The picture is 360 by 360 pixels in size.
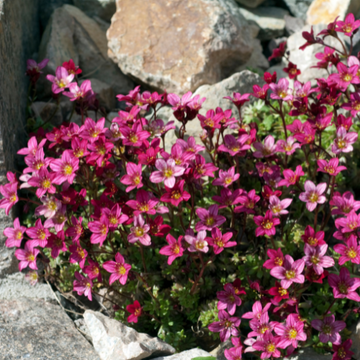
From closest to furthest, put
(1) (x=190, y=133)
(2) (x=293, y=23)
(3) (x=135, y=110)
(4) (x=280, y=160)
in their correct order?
1. (3) (x=135, y=110)
2. (4) (x=280, y=160)
3. (1) (x=190, y=133)
4. (2) (x=293, y=23)

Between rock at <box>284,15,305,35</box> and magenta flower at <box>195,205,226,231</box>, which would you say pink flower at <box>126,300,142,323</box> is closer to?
magenta flower at <box>195,205,226,231</box>

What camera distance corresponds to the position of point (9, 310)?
3240mm

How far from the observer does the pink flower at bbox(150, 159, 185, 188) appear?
2.75 meters

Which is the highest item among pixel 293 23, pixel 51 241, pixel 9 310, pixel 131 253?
pixel 293 23

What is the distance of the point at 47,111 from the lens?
4.41m

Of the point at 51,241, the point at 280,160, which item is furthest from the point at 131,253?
the point at 280,160

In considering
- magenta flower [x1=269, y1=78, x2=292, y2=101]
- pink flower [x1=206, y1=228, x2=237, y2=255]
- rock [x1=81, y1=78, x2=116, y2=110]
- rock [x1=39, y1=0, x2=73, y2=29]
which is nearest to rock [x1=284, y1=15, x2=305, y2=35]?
rock [x1=81, y1=78, x2=116, y2=110]

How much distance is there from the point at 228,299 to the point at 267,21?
14.1 feet

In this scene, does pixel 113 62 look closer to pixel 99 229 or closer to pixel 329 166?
pixel 99 229

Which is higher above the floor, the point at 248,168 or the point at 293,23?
the point at 293,23

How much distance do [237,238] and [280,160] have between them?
0.74 meters

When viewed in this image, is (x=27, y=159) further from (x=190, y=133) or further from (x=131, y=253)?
(x=190, y=133)

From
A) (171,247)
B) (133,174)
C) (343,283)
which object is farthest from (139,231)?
(343,283)

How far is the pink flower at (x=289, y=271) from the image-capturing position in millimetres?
2723
